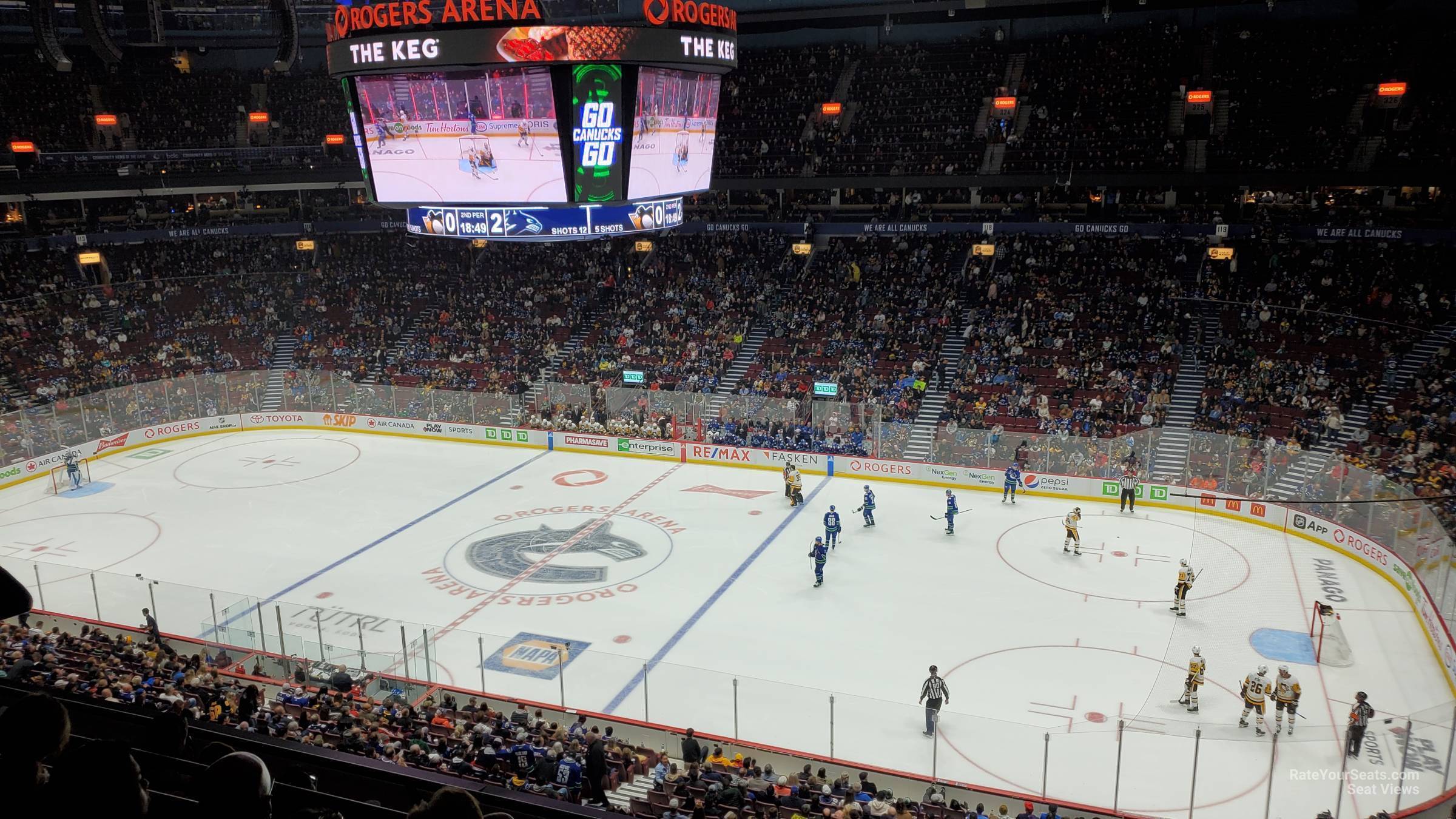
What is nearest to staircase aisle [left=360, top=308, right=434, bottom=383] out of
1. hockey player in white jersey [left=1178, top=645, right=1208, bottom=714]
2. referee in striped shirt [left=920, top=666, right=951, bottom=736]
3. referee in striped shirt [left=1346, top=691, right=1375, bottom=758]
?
referee in striped shirt [left=920, top=666, right=951, bottom=736]

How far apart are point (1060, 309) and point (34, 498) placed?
31.8 m

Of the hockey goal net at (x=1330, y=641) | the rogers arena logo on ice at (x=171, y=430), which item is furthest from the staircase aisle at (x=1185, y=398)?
the rogers arena logo on ice at (x=171, y=430)

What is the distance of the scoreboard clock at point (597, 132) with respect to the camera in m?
21.2

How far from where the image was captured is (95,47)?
74.9ft

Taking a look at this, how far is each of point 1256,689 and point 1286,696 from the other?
1.33 feet

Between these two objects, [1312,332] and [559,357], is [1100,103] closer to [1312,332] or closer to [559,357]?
[1312,332]

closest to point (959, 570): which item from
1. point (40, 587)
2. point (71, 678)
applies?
point (71, 678)

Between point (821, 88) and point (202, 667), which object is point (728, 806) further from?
point (821, 88)

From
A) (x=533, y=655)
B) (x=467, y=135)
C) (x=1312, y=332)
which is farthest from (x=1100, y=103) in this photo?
(x=533, y=655)

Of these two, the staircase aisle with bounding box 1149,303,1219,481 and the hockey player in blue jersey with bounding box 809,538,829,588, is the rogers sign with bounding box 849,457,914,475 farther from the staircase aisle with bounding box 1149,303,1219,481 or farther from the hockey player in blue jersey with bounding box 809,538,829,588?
the hockey player in blue jersey with bounding box 809,538,829,588

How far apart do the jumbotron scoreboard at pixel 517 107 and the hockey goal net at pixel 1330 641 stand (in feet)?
52.9

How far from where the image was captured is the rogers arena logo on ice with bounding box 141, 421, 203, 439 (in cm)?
3422

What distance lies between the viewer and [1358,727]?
1283 cm

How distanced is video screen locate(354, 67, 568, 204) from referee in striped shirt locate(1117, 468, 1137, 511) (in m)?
16.1
